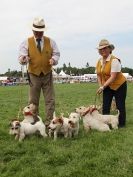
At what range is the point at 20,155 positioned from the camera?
8633mm

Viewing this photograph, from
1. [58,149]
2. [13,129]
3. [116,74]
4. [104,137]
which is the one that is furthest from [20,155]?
[116,74]

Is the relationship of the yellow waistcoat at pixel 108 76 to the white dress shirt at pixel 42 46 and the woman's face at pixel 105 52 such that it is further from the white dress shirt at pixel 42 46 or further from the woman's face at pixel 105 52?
the white dress shirt at pixel 42 46

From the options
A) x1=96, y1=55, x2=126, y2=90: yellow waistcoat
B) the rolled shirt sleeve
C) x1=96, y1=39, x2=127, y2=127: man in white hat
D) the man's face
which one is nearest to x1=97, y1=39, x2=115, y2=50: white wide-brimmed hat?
x1=96, y1=39, x2=127, y2=127: man in white hat

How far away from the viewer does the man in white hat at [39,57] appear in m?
10.8

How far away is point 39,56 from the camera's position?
11.0 meters

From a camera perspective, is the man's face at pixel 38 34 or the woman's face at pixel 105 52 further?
the woman's face at pixel 105 52

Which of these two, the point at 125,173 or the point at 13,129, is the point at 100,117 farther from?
the point at 125,173

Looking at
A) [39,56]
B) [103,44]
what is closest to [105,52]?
[103,44]

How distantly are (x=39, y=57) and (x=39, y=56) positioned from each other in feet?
0.08

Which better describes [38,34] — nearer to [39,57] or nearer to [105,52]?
[39,57]

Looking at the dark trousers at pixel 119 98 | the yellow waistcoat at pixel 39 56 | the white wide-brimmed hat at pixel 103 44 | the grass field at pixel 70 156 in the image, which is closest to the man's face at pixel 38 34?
the yellow waistcoat at pixel 39 56

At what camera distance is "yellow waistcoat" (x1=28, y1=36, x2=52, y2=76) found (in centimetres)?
1091

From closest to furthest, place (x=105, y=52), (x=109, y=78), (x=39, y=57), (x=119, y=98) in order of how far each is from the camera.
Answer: (x=39, y=57)
(x=105, y=52)
(x=109, y=78)
(x=119, y=98)

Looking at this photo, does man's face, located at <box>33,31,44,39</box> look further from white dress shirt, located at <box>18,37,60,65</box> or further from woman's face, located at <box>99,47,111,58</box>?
woman's face, located at <box>99,47,111,58</box>
